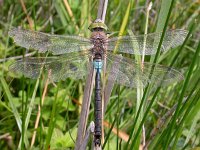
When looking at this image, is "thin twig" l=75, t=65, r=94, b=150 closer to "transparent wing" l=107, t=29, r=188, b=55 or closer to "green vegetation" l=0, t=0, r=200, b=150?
"green vegetation" l=0, t=0, r=200, b=150

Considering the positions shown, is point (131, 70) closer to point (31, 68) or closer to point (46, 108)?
point (31, 68)

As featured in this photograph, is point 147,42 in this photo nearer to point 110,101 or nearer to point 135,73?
point 135,73

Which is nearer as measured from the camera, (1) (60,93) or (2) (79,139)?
(2) (79,139)

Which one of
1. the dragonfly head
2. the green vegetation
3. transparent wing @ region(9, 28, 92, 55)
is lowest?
the green vegetation

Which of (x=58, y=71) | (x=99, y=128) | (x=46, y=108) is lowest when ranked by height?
(x=46, y=108)

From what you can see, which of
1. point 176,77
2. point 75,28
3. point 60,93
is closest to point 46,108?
point 60,93

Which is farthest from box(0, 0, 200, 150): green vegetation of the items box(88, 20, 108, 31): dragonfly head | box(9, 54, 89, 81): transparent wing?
box(88, 20, 108, 31): dragonfly head

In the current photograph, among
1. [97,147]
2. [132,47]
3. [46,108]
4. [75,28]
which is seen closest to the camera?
[97,147]

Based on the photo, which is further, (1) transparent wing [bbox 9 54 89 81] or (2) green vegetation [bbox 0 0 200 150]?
(1) transparent wing [bbox 9 54 89 81]
